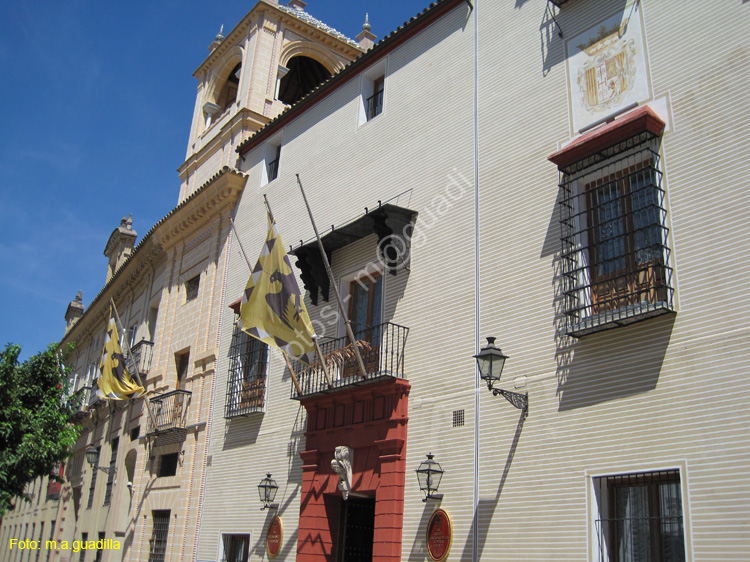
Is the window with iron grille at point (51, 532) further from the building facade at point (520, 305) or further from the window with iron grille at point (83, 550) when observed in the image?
the building facade at point (520, 305)

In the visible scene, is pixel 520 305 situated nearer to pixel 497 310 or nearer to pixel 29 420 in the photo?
pixel 497 310

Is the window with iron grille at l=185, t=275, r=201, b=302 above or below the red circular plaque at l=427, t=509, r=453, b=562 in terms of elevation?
above

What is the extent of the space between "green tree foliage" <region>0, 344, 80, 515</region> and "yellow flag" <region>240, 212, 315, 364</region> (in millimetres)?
7250

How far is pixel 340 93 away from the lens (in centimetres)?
1540

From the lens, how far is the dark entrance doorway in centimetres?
1216

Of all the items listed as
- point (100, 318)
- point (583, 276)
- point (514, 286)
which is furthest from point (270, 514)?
point (100, 318)

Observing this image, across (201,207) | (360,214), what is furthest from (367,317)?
(201,207)

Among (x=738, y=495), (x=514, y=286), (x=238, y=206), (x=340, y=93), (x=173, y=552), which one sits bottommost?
(x=173, y=552)

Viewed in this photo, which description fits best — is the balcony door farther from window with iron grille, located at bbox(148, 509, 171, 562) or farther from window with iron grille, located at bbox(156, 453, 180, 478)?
window with iron grille, located at bbox(148, 509, 171, 562)

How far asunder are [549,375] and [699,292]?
206 centimetres


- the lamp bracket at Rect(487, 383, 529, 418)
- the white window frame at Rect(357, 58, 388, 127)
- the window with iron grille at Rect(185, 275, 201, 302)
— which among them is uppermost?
the white window frame at Rect(357, 58, 388, 127)

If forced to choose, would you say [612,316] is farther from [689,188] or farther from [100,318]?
[100,318]

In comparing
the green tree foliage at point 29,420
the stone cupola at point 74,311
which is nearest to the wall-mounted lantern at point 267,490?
the green tree foliage at point 29,420

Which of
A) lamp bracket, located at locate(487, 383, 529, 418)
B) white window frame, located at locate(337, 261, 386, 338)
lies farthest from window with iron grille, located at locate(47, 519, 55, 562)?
lamp bracket, located at locate(487, 383, 529, 418)
